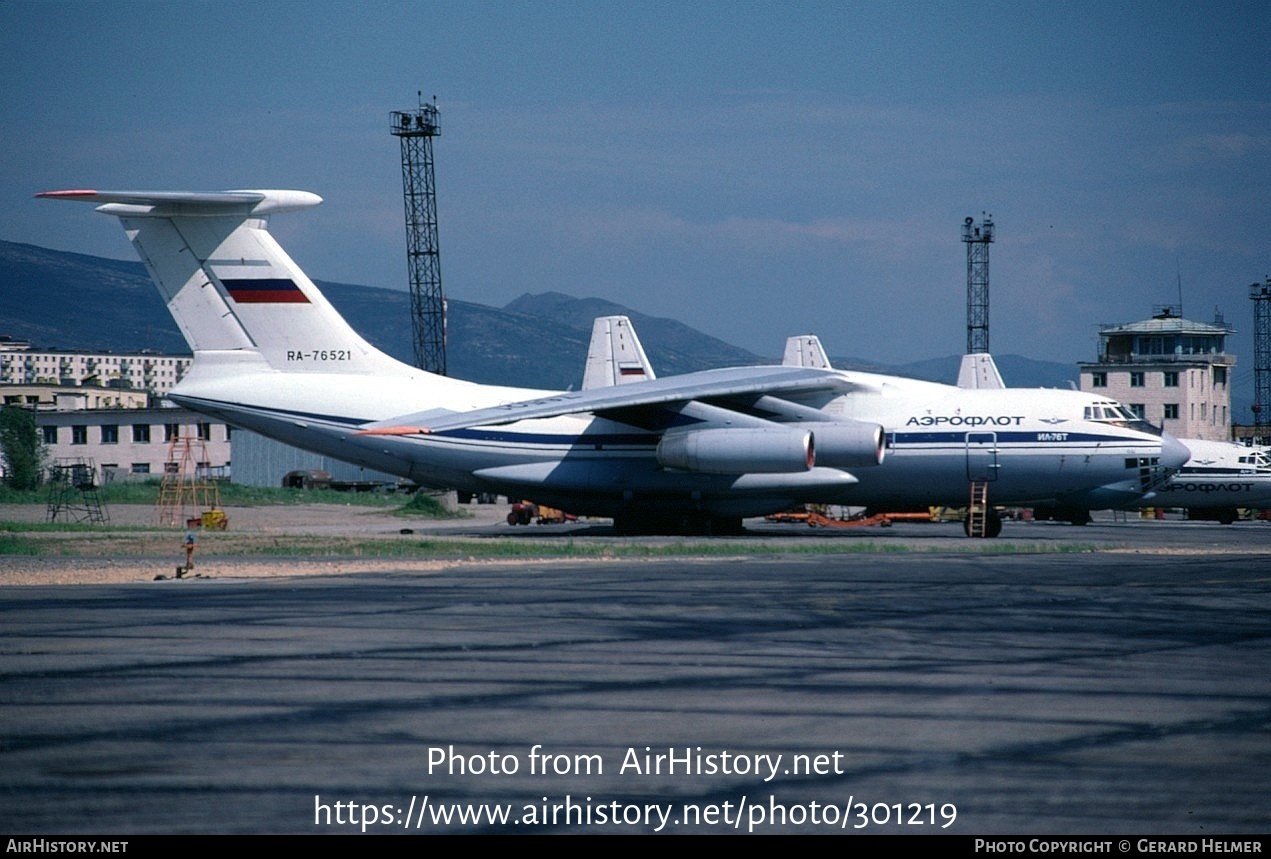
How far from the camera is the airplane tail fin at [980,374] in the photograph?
169 ft

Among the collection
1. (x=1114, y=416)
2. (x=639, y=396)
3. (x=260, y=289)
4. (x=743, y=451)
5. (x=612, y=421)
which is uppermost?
(x=260, y=289)

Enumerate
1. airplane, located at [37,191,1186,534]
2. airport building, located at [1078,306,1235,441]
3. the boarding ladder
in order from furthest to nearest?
1. airport building, located at [1078,306,1235,441]
2. the boarding ladder
3. airplane, located at [37,191,1186,534]

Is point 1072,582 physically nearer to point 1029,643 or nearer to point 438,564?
point 1029,643

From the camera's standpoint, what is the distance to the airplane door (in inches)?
1067

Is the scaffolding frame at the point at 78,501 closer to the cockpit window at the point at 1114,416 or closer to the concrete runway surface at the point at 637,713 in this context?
the cockpit window at the point at 1114,416

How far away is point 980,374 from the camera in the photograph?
51.8 m

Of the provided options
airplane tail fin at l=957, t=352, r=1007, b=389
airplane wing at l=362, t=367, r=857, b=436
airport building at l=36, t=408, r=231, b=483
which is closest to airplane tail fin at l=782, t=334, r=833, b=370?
airplane tail fin at l=957, t=352, r=1007, b=389

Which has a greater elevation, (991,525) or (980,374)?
(980,374)

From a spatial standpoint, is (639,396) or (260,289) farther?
(260,289)

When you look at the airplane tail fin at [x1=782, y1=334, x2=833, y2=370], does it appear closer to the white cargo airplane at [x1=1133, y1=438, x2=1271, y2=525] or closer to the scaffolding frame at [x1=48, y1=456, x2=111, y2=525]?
the white cargo airplane at [x1=1133, y1=438, x2=1271, y2=525]

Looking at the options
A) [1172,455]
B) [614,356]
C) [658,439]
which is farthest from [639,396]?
[614,356]

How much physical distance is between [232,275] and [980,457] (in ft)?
50.7

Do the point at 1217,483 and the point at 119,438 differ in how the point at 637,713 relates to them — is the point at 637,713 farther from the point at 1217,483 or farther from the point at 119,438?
the point at 119,438

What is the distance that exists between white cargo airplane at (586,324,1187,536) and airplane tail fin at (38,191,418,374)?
1072 cm
